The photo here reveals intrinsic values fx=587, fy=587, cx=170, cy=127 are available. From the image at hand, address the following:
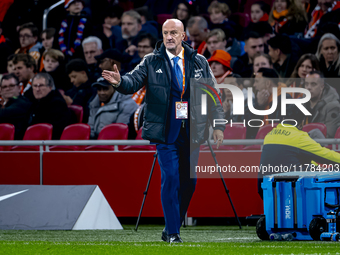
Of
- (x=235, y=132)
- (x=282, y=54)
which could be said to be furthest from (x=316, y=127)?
(x=282, y=54)

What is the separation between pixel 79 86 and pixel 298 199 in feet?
22.0

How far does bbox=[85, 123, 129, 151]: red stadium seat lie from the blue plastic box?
12.5 feet

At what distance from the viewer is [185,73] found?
5457 mm

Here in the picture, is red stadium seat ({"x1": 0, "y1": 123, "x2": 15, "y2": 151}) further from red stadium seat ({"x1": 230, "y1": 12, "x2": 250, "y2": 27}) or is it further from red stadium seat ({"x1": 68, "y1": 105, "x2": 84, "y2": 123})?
red stadium seat ({"x1": 230, "y1": 12, "x2": 250, "y2": 27})

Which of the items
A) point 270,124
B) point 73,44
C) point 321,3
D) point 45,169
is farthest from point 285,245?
point 73,44

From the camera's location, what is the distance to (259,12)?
40.4 ft

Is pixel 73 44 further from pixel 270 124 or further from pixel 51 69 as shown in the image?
pixel 270 124

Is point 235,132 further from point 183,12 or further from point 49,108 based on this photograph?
point 183,12

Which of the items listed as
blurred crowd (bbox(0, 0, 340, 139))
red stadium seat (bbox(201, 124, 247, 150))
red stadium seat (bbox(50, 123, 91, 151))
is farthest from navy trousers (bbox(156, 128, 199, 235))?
red stadium seat (bbox(50, 123, 91, 151))

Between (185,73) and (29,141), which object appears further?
(29,141)

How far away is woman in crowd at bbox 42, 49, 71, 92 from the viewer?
12.0 metres

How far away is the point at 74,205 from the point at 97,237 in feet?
3.64

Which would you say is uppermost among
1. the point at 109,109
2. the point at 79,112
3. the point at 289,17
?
the point at 289,17

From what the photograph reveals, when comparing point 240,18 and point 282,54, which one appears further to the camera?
point 240,18
